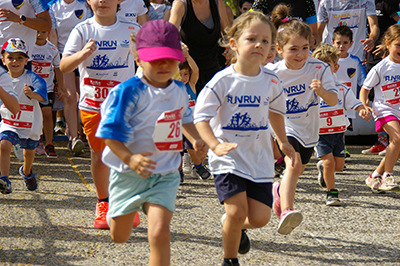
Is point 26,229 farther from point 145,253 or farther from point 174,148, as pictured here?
point 174,148

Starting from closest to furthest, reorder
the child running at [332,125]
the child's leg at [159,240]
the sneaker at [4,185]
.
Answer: the child's leg at [159,240]
the sneaker at [4,185]
the child running at [332,125]

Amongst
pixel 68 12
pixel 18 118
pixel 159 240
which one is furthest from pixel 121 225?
pixel 68 12

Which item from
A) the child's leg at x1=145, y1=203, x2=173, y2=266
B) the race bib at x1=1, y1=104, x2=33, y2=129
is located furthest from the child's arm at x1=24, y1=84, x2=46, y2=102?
the child's leg at x1=145, y1=203, x2=173, y2=266

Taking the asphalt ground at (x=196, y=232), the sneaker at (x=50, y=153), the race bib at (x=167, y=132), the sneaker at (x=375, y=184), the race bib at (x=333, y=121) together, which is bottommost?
the asphalt ground at (x=196, y=232)

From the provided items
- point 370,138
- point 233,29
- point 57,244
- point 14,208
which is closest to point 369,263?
point 233,29

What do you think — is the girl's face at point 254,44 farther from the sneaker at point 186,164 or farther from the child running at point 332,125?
the sneaker at point 186,164

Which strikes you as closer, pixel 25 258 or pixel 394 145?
pixel 25 258

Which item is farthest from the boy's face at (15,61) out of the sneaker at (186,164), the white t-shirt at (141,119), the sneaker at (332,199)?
the sneaker at (332,199)

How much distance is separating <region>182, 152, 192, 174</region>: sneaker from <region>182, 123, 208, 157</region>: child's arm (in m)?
3.10

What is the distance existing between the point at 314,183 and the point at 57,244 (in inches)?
132

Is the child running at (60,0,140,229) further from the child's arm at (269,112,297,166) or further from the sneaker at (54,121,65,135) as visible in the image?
the sneaker at (54,121,65,135)

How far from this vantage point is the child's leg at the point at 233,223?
3248 millimetres

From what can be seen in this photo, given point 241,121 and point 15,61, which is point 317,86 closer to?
point 241,121

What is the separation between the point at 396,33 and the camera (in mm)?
5797
